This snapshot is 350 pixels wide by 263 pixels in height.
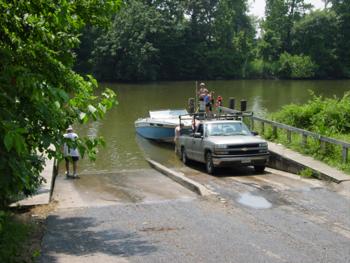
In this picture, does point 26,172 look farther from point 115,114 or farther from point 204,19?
point 204,19

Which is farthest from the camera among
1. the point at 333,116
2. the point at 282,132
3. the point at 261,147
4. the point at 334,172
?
the point at 282,132

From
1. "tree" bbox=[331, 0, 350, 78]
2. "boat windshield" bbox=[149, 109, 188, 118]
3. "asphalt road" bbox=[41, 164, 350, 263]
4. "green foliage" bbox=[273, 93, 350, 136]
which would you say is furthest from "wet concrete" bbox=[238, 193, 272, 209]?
"tree" bbox=[331, 0, 350, 78]

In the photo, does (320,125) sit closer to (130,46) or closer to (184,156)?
(184,156)

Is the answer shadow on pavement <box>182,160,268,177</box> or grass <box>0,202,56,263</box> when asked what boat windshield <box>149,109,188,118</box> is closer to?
shadow on pavement <box>182,160,268,177</box>

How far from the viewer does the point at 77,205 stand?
12.5m

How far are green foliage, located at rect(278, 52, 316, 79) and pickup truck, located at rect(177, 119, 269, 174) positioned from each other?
215ft

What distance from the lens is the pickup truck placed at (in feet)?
57.7

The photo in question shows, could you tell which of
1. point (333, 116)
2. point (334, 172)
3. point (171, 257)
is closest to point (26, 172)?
point (171, 257)

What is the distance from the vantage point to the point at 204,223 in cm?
1027

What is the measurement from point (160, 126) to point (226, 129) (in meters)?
9.97

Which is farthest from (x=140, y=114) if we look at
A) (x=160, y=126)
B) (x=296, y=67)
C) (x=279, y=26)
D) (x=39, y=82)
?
(x=279, y=26)

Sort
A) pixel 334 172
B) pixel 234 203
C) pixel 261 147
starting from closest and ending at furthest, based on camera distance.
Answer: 1. pixel 234 203
2. pixel 334 172
3. pixel 261 147

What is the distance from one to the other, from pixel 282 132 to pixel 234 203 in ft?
33.1

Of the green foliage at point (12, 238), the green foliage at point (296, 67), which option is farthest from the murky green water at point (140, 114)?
the green foliage at point (296, 67)
